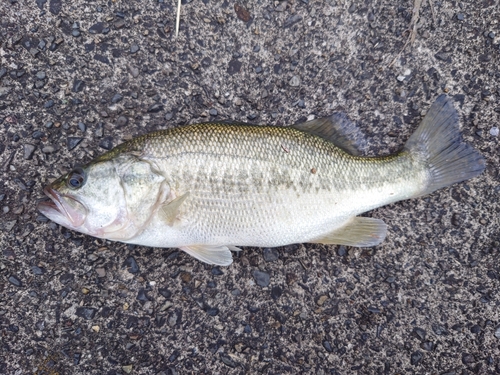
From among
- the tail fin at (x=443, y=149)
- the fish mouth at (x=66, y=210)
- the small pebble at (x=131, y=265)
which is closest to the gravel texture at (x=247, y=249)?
the small pebble at (x=131, y=265)

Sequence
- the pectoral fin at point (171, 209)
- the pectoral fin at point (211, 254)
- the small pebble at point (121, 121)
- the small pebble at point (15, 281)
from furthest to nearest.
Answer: the small pebble at point (121, 121) < the small pebble at point (15, 281) < the pectoral fin at point (211, 254) < the pectoral fin at point (171, 209)

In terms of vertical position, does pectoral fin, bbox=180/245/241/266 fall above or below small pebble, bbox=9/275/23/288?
above

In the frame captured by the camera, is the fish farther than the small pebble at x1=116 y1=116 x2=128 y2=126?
No

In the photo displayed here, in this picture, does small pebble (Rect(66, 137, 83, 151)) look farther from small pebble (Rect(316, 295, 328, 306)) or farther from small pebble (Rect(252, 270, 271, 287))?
small pebble (Rect(316, 295, 328, 306))

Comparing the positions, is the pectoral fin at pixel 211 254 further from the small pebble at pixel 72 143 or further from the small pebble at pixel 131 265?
the small pebble at pixel 72 143

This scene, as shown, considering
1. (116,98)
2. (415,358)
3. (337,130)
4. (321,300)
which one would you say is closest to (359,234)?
(321,300)

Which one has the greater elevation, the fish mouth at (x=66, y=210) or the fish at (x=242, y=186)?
the fish at (x=242, y=186)

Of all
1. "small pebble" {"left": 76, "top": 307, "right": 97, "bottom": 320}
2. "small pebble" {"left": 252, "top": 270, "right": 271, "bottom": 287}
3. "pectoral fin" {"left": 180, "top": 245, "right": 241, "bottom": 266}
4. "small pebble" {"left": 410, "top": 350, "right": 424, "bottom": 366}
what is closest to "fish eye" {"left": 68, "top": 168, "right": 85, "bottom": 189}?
"pectoral fin" {"left": 180, "top": 245, "right": 241, "bottom": 266}

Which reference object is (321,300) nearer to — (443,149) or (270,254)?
(270,254)
